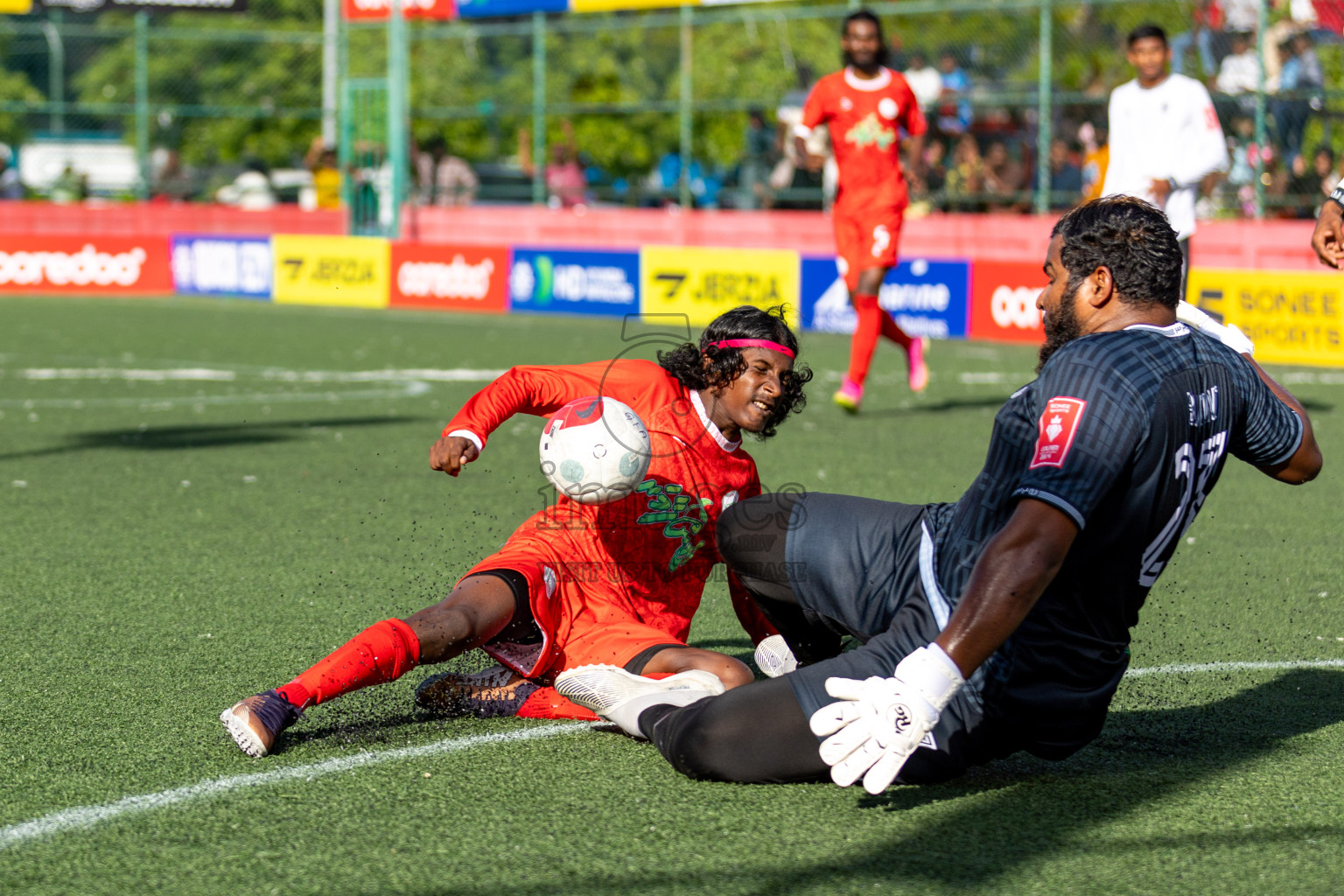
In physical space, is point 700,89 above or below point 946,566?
above

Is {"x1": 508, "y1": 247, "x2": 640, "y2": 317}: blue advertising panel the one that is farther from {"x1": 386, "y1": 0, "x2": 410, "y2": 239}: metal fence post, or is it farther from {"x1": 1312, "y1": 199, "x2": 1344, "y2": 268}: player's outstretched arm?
{"x1": 1312, "y1": 199, "x2": 1344, "y2": 268}: player's outstretched arm

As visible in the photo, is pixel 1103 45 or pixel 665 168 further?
pixel 665 168

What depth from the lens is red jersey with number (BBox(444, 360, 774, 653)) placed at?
4137 millimetres

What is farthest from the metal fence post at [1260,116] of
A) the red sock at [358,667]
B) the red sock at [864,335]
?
the red sock at [358,667]

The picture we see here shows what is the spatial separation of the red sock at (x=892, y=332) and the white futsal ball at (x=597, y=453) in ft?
21.4

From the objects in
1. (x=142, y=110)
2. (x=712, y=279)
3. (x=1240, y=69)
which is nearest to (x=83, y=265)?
(x=142, y=110)

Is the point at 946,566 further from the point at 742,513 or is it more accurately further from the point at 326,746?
the point at 326,746

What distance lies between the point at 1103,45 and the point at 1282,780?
16.7 m

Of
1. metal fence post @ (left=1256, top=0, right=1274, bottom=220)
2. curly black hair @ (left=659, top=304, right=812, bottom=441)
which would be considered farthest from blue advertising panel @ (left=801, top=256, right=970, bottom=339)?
curly black hair @ (left=659, top=304, right=812, bottom=441)

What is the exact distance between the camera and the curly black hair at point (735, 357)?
4133mm

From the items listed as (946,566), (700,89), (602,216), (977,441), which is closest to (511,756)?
(946,566)

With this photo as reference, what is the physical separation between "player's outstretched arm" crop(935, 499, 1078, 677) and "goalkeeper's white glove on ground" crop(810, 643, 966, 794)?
0.05m

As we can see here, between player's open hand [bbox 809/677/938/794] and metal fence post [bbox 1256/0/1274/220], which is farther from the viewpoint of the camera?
metal fence post [bbox 1256/0/1274/220]

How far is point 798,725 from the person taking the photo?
3416mm
